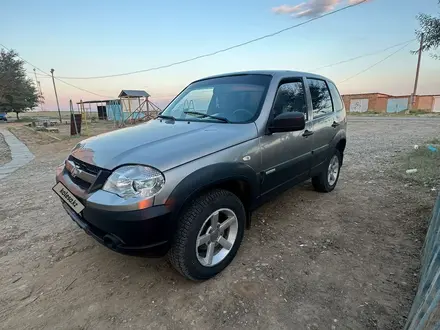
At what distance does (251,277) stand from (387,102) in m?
38.3

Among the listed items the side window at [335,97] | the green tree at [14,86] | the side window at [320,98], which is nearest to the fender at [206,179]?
the side window at [320,98]

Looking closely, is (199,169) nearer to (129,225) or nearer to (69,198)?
(129,225)

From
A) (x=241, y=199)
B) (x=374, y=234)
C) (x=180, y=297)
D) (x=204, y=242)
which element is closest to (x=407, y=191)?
(x=374, y=234)

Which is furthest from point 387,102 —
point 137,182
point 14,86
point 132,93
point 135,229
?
point 14,86

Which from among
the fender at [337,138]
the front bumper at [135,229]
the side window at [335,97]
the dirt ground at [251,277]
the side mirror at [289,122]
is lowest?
the dirt ground at [251,277]

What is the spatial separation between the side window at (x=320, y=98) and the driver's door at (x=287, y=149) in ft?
0.90

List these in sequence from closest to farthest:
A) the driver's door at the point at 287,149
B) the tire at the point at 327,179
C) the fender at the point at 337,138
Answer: the driver's door at the point at 287,149 → the fender at the point at 337,138 → the tire at the point at 327,179

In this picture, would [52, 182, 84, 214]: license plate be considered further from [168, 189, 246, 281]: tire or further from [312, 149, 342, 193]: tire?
[312, 149, 342, 193]: tire

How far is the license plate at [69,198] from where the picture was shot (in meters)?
2.04

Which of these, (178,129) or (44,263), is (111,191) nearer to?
(178,129)

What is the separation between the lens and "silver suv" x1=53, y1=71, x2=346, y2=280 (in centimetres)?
181

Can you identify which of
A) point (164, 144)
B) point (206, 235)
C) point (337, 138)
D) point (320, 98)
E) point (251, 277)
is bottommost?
point (251, 277)

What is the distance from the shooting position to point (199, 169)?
6.46 ft

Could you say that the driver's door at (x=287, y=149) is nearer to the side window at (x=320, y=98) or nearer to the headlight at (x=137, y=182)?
the side window at (x=320, y=98)
